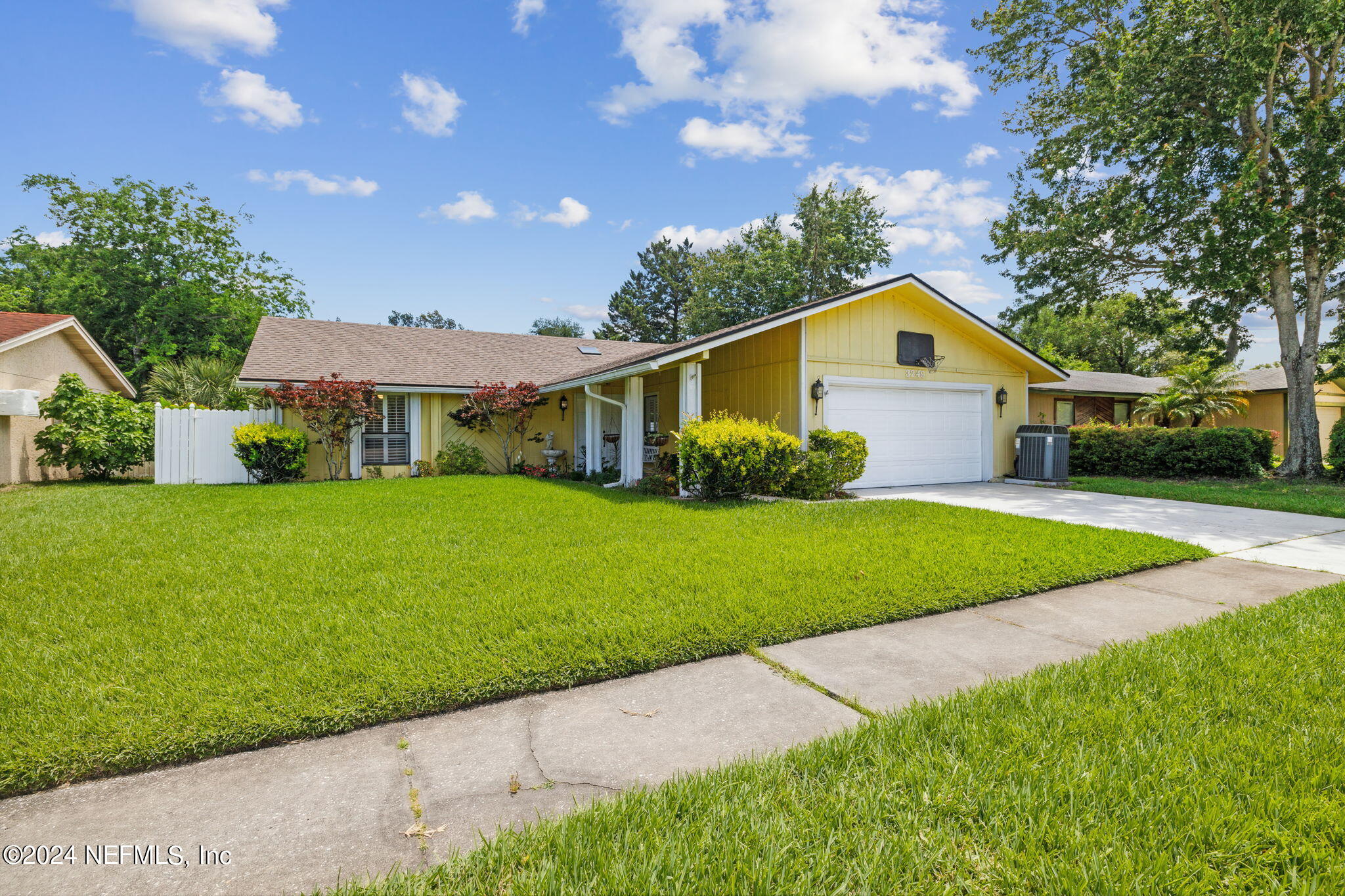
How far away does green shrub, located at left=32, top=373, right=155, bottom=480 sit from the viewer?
12.1m

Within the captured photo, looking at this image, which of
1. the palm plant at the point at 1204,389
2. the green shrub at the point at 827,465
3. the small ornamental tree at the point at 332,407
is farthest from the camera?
the palm plant at the point at 1204,389

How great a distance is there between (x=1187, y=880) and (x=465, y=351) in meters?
16.6

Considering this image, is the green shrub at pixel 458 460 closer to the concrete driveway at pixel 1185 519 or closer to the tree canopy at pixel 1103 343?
the concrete driveway at pixel 1185 519

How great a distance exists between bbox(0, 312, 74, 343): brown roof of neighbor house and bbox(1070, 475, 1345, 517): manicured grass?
20.8 m

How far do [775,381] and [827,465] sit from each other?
228 centimetres

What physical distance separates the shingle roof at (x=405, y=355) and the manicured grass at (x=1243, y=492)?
30.5 feet

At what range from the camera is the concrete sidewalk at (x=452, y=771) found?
182 cm

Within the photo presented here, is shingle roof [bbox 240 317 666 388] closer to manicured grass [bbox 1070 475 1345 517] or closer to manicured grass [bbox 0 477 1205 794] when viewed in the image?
manicured grass [bbox 0 477 1205 794]

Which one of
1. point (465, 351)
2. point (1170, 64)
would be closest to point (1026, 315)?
point (1170, 64)

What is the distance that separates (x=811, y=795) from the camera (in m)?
2.00

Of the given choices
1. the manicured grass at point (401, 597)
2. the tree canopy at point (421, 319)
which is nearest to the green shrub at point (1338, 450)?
the manicured grass at point (401, 597)

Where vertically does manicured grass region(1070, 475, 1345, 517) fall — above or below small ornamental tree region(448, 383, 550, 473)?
below

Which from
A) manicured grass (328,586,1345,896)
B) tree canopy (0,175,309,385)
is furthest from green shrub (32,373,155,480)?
manicured grass (328,586,1345,896)

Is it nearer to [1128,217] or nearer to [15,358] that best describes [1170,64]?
[1128,217]
